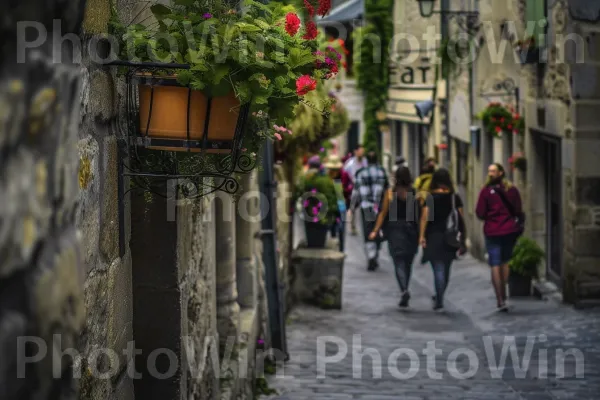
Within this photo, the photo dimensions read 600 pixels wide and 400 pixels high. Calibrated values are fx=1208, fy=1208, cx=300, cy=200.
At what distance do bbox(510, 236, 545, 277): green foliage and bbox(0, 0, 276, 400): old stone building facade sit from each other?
4530mm

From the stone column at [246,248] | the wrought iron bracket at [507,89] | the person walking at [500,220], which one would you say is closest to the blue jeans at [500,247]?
the person walking at [500,220]

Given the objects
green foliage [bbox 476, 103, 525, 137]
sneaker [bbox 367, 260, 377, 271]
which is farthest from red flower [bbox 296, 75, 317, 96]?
sneaker [bbox 367, 260, 377, 271]

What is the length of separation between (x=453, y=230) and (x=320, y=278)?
1.50 meters

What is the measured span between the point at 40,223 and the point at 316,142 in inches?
463

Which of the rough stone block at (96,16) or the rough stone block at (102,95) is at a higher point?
the rough stone block at (96,16)

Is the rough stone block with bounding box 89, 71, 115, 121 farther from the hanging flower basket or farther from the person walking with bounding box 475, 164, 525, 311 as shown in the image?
the person walking with bounding box 475, 164, 525, 311

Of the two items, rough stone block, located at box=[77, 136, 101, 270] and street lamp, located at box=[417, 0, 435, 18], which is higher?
street lamp, located at box=[417, 0, 435, 18]

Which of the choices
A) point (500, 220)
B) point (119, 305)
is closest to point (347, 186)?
point (500, 220)

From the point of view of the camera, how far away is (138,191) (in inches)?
165

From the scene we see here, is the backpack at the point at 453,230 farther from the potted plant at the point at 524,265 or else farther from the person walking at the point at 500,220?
the potted plant at the point at 524,265

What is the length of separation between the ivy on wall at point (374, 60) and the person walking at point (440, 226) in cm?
1716

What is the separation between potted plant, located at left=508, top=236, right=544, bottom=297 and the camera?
12.5 metres

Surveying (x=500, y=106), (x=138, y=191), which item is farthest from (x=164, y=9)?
(x=500, y=106)

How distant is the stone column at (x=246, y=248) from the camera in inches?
350
